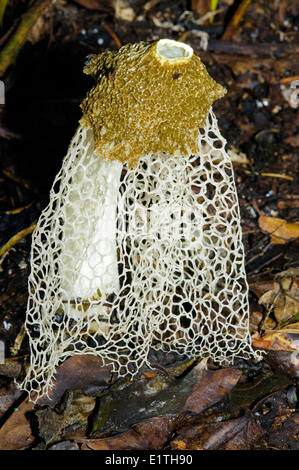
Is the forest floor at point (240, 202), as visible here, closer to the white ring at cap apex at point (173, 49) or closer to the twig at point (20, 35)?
the twig at point (20, 35)

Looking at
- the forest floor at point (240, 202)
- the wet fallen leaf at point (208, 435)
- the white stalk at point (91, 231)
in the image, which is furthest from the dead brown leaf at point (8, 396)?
the wet fallen leaf at point (208, 435)

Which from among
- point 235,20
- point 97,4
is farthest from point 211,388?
point 97,4

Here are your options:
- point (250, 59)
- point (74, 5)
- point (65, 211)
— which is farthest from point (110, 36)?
point (65, 211)

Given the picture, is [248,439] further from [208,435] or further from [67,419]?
[67,419]

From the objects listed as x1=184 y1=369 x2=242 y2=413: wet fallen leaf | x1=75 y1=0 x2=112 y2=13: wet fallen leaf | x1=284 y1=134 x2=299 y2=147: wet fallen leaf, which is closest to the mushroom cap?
x1=184 y1=369 x2=242 y2=413: wet fallen leaf

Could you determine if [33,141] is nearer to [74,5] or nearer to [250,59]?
[74,5]
